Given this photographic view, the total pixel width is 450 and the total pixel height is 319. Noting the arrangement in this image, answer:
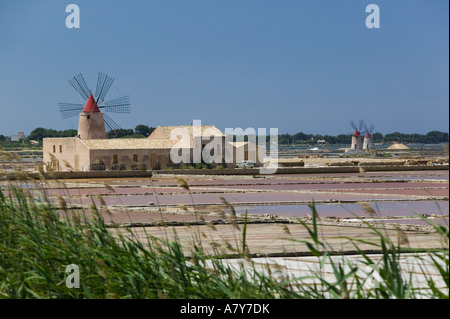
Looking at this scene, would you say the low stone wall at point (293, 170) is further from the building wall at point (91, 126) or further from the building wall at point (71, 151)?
the building wall at point (91, 126)

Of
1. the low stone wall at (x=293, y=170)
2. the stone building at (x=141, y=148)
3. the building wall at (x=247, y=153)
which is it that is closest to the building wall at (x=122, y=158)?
the stone building at (x=141, y=148)

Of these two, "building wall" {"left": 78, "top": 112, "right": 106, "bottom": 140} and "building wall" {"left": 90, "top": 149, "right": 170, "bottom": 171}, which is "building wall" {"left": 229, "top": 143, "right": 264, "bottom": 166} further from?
"building wall" {"left": 78, "top": 112, "right": 106, "bottom": 140}

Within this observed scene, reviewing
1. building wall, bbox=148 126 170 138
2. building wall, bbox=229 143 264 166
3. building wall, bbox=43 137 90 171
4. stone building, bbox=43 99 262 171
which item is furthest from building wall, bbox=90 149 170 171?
building wall, bbox=229 143 264 166

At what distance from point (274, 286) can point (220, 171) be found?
23322 mm

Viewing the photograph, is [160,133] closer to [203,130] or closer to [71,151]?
[203,130]

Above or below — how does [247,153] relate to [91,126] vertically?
below

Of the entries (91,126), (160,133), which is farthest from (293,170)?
(91,126)

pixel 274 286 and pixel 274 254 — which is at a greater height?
pixel 274 286

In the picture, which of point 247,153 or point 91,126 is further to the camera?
point 247,153

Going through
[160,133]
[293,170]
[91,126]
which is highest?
[91,126]

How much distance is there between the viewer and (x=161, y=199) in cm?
1502
